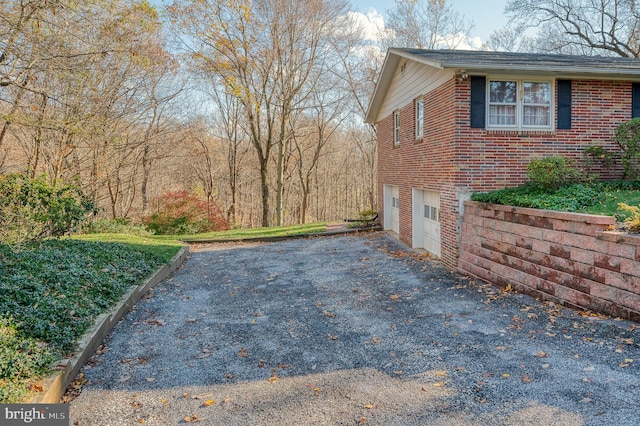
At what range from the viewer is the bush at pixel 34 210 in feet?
22.6

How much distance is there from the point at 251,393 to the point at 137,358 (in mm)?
1756

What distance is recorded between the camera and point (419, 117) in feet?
37.2

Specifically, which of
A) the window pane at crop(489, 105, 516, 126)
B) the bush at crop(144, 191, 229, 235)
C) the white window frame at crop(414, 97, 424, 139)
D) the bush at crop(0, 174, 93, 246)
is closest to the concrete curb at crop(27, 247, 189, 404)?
the bush at crop(0, 174, 93, 246)

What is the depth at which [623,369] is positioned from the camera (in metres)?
4.11

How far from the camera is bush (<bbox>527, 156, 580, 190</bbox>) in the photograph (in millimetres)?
7891

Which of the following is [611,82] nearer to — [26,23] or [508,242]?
[508,242]

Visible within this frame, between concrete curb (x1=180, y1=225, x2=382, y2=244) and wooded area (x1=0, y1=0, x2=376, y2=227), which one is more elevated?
wooded area (x1=0, y1=0, x2=376, y2=227)

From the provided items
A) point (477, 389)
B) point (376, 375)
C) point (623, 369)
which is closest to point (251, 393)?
point (376, 375)

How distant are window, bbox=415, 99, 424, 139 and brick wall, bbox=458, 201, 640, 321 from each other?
3179 mm

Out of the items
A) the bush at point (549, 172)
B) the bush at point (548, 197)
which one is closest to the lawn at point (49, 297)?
the bush at point (548, 197)

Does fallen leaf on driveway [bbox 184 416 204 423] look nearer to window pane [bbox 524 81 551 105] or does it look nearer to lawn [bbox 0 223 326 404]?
lawn [bbox 0 223 326 404]

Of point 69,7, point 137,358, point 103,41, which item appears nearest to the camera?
point 137,358

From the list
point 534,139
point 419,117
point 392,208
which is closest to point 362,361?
point 534,139

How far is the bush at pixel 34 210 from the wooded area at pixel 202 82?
126 cm
